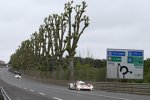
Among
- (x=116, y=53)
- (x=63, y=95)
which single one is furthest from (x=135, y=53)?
(x=63, y=95)

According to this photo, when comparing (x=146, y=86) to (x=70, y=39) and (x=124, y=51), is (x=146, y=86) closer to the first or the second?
(x=124, y=51)

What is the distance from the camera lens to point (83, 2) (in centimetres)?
6962

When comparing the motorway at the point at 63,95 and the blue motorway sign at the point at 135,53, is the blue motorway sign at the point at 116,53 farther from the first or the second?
the motorway at the point at 63,95

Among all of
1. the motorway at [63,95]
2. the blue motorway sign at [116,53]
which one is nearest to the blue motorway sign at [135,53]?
the blue motorway sign at [116,53]

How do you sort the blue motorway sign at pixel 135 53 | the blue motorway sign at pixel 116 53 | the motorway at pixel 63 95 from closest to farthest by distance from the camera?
the motorway at pixel 63 95 < the blue motorway sign at pixel 135 53 < the blue motorway sign at pixel 116 53

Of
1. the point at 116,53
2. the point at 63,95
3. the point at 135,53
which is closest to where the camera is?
the point at 63,95

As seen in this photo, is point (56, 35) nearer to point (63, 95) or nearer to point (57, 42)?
point (57, 42)

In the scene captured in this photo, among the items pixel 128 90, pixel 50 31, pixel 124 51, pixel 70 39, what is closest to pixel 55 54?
pixel 50 31

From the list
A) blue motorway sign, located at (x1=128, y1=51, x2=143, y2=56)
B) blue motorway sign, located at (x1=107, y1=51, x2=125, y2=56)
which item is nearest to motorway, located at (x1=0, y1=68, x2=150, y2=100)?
blue motorway sign, located at (x1=107, y1=51, x2=125, y2=56)

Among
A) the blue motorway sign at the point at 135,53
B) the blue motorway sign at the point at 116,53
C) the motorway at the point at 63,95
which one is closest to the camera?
the motorway at the point at 63,95

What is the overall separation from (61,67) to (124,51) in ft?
119

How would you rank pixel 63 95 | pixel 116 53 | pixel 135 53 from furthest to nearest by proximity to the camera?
pixel 116 53, pixel 135 53, pixel 63 95

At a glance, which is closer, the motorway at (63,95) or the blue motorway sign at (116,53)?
the motorway at (63,95)

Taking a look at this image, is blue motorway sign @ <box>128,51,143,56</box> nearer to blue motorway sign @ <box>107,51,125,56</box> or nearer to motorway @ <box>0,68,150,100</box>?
blue motorway sign @ <box>107,51,125,56</box>
